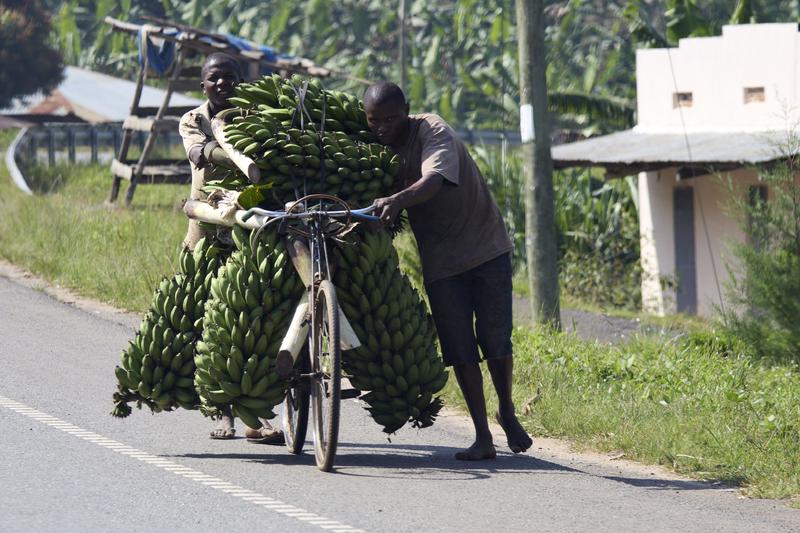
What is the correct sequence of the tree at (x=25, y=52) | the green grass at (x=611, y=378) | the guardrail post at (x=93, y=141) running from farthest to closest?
the tree at (x=25, y=52)
the guardrail post at (x=93, y=141)
the green grass at (x=611, y=378)

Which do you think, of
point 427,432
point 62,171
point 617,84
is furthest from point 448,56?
point 427,432

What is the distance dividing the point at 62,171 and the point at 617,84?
91.6 feet

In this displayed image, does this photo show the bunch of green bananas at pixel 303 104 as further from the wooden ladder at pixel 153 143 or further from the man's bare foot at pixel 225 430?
the wooden ladder at pixel 153 143

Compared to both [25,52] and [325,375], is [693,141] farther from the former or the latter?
[25,52]

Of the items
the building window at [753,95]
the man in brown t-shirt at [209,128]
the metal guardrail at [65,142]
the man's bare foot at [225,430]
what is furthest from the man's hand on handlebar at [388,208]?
the metal guardrail at [65,142]

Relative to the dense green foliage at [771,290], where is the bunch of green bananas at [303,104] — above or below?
above

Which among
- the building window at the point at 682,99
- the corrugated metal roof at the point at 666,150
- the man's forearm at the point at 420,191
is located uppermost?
the building window at the point at 682,99

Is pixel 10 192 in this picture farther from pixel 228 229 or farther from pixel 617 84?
pixel 617 84

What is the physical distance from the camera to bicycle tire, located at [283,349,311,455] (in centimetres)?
710

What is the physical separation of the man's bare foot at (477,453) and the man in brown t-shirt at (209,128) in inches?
39.0

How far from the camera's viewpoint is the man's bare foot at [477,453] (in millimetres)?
7379

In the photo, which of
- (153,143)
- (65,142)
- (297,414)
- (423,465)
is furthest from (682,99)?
(297,414)

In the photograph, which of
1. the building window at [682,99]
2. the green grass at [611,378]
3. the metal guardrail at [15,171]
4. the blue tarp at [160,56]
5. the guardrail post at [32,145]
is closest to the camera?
the green grass at [611,378]

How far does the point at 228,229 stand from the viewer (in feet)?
24.3
